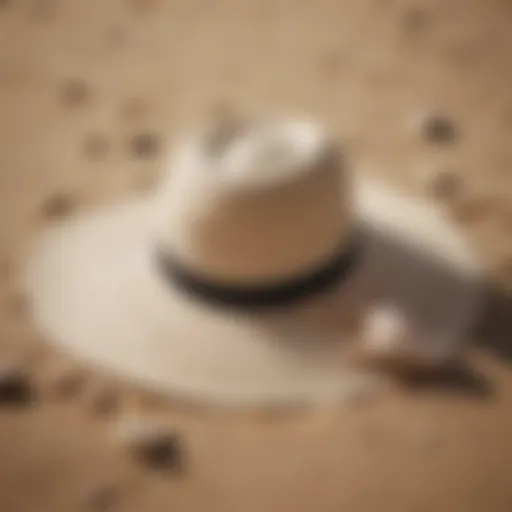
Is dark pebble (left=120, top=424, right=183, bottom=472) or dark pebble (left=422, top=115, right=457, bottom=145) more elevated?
dark pebble (left=422, top=115, right=457, bottom=145)

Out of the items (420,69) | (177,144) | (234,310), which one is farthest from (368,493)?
(420,69)

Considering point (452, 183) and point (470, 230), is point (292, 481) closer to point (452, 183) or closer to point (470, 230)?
point (470, 230)

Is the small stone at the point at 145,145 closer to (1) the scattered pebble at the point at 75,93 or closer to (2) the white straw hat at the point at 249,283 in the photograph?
(1) the scattered pebble at the point at 75,93

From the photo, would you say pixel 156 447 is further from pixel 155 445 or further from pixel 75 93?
pixel 75 93

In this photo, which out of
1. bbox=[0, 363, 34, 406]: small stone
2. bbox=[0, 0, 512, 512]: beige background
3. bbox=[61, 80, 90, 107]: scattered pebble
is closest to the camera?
bbox=[0, 0, 512, 512]: beige background

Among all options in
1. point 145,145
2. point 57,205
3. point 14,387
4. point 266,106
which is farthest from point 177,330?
point 266,106

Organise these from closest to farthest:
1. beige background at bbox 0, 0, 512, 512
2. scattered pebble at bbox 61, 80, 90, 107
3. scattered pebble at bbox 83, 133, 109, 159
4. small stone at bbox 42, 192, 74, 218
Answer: beige background at bbox 0, 0, 512, 512 < small stone at bbox 42, 192, 74, 218 < scattered pebble at bbox 83, 133, 109, 159 < scattered pebble at bbox 61, 80, 90, 107

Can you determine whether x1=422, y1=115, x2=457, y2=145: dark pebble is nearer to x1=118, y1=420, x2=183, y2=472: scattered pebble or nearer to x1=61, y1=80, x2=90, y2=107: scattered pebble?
x1=61, y1=80, x2=90, y2=107: scattered pebble

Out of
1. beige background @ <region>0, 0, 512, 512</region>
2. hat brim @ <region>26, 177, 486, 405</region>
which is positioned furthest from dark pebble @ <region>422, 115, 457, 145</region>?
hat brim @ <region>26, 177, 486, 405</region>
